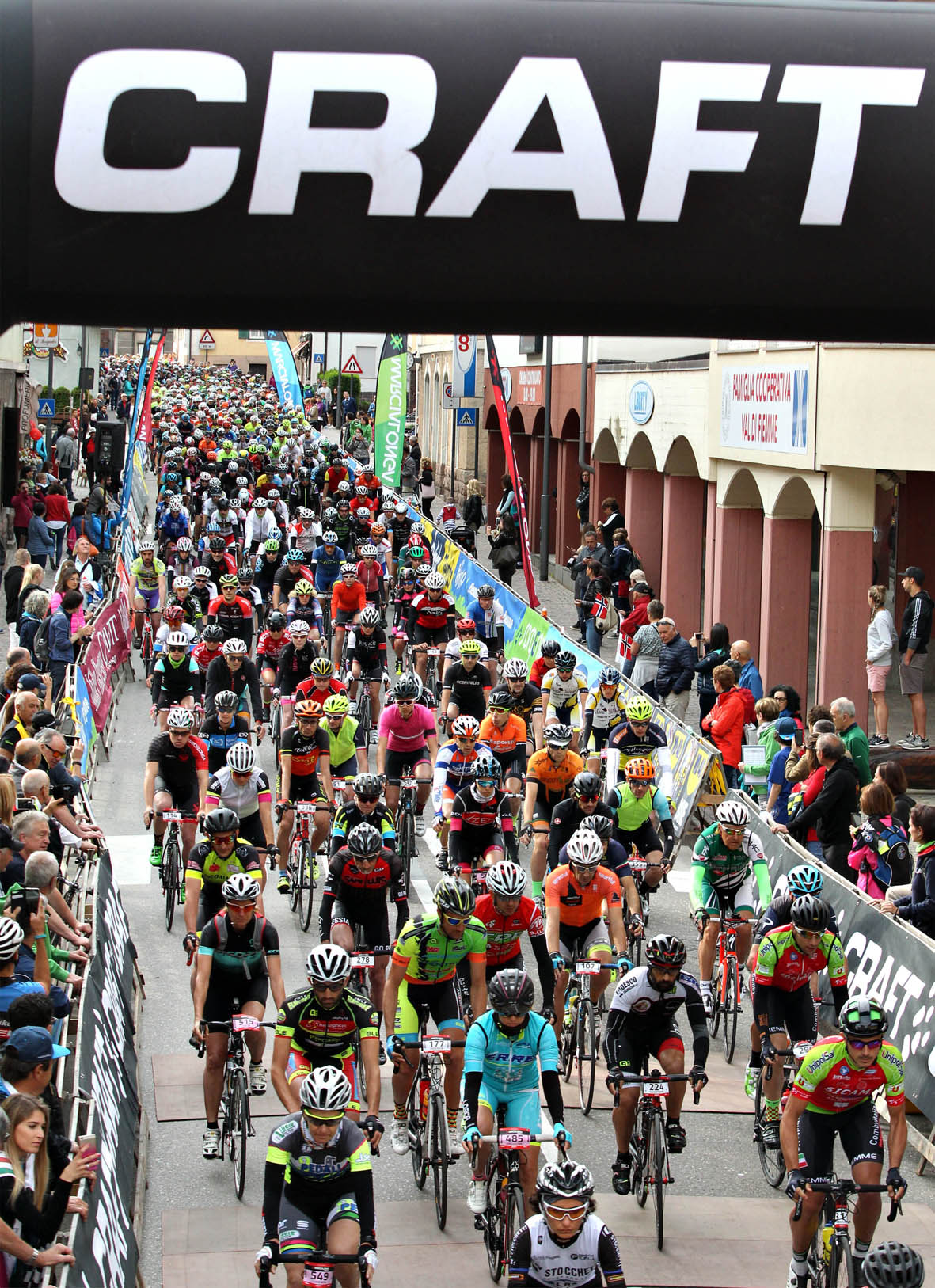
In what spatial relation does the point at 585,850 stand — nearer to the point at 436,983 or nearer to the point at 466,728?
the point at 436,983

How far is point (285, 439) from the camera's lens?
54.2 m

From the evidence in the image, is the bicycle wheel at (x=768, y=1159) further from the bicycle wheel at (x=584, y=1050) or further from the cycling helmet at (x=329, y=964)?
the cycling helmet at (x=329, y=964)

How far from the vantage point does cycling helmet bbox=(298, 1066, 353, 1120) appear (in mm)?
7520

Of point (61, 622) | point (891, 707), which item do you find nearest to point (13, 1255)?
point (61, 622)

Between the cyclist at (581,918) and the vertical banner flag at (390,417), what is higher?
the vertical banner flag at (390,417)

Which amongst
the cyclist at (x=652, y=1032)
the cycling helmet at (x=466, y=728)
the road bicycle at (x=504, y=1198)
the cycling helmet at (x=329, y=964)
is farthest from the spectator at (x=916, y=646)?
the cycling helmet at (x=329, y=964)

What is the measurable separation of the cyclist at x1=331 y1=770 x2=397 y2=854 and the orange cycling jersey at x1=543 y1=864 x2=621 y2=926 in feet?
3.75

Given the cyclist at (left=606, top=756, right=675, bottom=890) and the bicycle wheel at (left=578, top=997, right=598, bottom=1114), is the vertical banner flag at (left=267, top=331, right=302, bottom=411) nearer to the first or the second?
the cyclist at (left=606, top=756, right=675, bottom=890)

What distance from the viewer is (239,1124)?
9.89 metres

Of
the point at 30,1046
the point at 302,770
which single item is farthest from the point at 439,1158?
the point at 302,770

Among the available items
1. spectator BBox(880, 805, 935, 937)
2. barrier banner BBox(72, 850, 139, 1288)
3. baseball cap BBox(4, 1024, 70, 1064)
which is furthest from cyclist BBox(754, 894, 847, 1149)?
baseball cap BBox(4, 1024, 70, 1064)

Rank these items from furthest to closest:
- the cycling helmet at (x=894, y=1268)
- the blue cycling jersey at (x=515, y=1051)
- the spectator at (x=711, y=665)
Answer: the spectator at (x=711, y=665)
the blue cycling jersey at (x=515, y=1051)
the cycling helmet at (x=894, y=1268)

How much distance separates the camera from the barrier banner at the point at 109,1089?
291 inches

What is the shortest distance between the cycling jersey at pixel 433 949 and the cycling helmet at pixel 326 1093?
248cm
